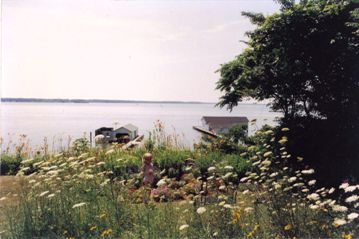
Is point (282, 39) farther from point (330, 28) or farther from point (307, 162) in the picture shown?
point (307, 162)

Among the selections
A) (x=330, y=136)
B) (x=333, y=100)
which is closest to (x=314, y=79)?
(x=333, y=100)

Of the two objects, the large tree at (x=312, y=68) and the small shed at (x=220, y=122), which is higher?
the large tree at (x=312, y=68)

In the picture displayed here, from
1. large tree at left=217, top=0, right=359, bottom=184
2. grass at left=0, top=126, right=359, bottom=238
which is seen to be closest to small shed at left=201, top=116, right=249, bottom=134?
large tree at left=217, top=0, right=359, bottom=184

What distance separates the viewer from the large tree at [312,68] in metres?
7.83

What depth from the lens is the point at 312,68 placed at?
27.5ft

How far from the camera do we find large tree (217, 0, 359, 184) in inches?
308

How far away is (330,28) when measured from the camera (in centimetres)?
827

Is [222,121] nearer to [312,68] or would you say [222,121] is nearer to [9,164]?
[9,164]

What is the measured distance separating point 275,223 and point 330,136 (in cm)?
374

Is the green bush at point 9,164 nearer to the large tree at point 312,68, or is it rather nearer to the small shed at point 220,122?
the large tree at point 312,68

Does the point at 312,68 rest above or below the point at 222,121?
above

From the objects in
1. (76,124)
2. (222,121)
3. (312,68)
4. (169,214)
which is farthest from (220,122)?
(76,124)

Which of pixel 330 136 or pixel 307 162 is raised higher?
pixel 330 136

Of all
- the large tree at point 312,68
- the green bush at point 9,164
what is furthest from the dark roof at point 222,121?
the green bush at point 9,164
